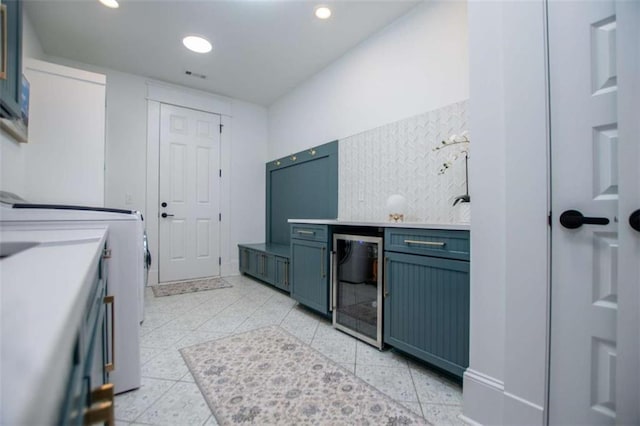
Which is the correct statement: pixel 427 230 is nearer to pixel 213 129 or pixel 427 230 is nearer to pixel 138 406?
pixel 138 406

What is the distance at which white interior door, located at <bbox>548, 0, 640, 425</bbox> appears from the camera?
0.93 m

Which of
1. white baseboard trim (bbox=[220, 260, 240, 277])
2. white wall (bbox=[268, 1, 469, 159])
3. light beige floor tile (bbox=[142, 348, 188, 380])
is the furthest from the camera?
white baseboard trim (bbox=[220, 260, 240, 277])

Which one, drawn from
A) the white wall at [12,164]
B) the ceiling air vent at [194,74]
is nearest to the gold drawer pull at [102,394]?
the white wall at [12,164]

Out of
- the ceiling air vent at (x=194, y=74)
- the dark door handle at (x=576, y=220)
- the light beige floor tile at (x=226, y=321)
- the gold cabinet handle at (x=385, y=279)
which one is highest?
the ceiling air vent at (x=194, y=74)

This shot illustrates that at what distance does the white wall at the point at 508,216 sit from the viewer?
112 cm

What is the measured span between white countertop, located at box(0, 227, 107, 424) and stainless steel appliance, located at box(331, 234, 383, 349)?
67.1 inches

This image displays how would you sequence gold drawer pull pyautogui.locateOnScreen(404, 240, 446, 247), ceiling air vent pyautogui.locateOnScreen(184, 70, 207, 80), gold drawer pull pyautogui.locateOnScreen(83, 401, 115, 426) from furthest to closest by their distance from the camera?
1. ceiling air vent pyautogui.locateOnScreen(184, 70, 207, 80)
2. gold drawer pull pyautogui.locateOnScreen(404, 240, 446, 247)
3. gold drawer pull pyautogui.locateOnScreen(83, 401, 115, 426)

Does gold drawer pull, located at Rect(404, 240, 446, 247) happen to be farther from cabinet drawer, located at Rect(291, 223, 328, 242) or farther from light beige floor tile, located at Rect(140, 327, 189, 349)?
light beige floor tile, located at Rect(140, 327, 189, 349)

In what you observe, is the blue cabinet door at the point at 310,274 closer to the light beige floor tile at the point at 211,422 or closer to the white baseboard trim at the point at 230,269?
the light beige floor tile at the point at 211,422

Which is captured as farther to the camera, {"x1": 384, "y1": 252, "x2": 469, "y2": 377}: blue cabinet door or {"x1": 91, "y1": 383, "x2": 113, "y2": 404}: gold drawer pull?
{"x1": 384, "y1": 252, "x2": 469, "y2": 377}: blue cabinet door

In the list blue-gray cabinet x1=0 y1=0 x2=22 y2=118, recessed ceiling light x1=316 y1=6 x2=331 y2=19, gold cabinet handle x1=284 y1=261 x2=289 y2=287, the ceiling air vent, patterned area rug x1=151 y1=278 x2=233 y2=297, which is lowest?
patterned area rug x1=151 y1=278 x2=233 y2=297

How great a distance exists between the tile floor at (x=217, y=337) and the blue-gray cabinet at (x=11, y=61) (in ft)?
5.24

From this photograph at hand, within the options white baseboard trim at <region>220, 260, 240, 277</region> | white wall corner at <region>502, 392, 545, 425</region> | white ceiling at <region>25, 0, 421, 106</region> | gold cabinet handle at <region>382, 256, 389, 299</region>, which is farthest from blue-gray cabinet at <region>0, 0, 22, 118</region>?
white baseboard trim at <region>220, 260, 240, 277</region>

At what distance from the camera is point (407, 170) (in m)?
2.34
